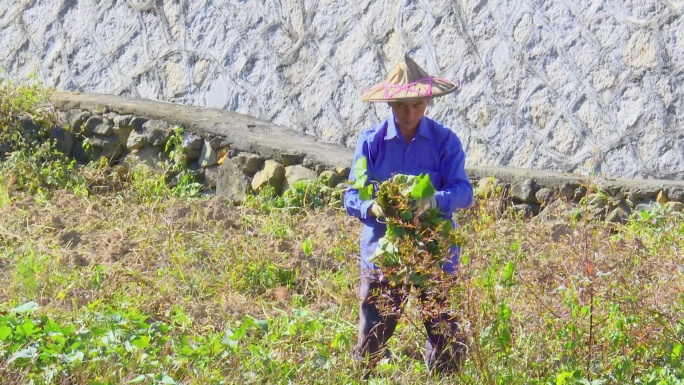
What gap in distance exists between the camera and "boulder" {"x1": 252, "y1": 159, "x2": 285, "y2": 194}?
6574 millimetres

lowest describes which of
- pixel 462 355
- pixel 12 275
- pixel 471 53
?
pixel 12 275

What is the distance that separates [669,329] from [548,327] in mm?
405

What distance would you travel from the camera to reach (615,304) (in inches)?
153

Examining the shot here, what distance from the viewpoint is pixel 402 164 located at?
4.13 m

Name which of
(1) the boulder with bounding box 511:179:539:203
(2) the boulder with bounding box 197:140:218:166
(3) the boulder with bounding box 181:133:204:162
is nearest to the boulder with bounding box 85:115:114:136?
(3) the boulder with bounding box 181:133:204:162

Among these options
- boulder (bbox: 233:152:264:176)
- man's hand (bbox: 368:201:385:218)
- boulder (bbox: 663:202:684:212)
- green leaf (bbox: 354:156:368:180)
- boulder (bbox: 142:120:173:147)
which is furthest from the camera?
boulder (bbox: 142:120:173:147)

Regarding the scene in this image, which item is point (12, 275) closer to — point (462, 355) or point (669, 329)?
point (462, 355)

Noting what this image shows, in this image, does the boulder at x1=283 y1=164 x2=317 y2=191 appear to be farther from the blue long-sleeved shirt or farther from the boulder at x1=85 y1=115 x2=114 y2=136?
the blue long-sleeved shirt

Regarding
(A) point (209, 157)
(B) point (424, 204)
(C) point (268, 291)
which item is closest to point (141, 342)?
(B) point (424, 204)

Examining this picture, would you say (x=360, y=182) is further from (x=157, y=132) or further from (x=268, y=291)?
(x=157, y=132)

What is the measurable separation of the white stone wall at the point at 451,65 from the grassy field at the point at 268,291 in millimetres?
560

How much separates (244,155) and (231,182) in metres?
0.19

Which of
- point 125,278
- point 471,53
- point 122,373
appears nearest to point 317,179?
point 471,53

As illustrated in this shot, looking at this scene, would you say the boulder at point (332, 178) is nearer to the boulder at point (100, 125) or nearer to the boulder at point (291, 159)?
the boulder at point (291, 159)
